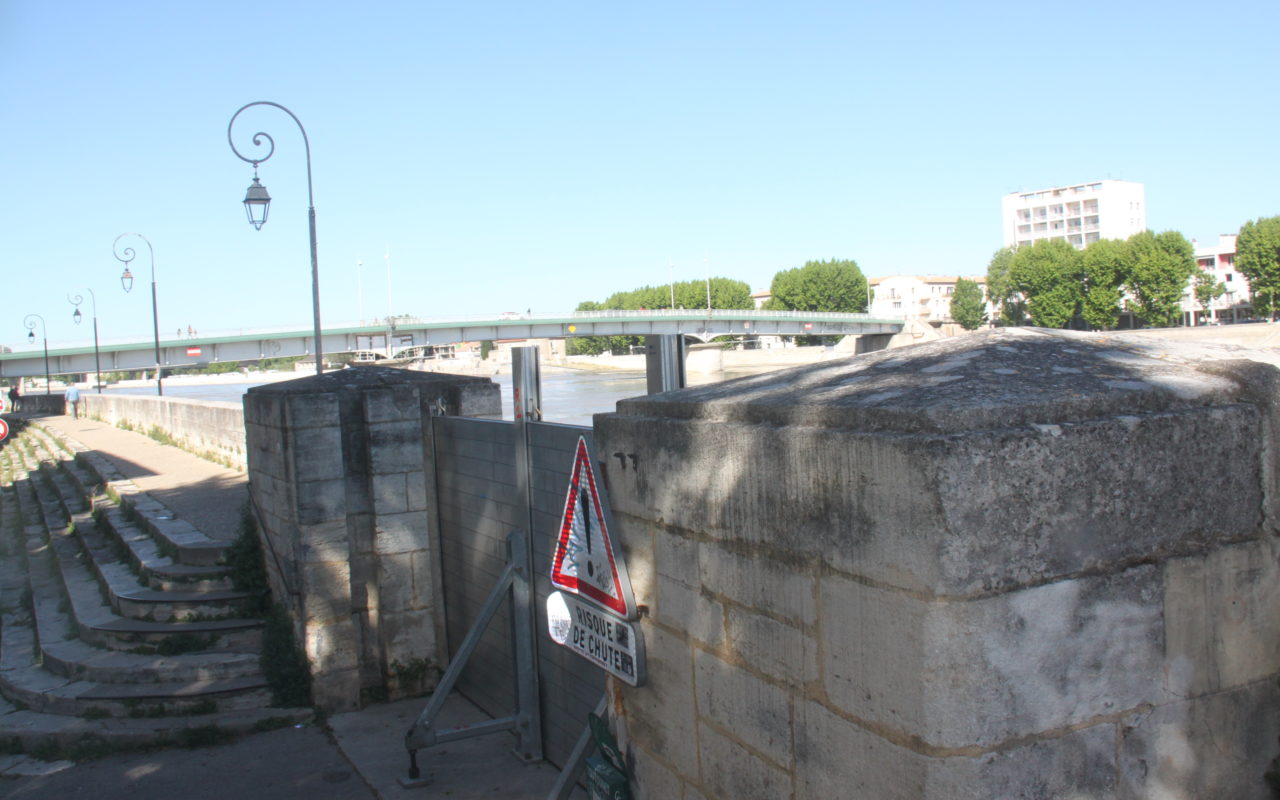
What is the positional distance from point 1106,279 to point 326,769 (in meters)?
101

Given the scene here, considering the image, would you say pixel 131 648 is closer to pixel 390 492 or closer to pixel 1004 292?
pixel 390 492

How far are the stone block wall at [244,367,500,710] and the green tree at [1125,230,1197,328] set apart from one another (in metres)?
97.3

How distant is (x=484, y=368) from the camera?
200 feet

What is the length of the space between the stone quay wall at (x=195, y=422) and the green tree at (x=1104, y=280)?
3495 inches

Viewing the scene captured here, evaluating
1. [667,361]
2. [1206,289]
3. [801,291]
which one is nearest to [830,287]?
[801,291]

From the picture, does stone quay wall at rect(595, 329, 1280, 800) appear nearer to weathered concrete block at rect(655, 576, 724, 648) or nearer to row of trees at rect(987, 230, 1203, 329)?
weathered concrete block at rect(655, 576, 724, 648)

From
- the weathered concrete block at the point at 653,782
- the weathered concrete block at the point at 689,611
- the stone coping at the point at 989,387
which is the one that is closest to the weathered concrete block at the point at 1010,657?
the stone coping at the point at 989,387

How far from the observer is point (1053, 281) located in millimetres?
99188

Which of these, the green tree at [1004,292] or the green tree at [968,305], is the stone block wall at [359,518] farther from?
the green tree at [968,305]

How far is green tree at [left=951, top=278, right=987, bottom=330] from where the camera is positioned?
128 m

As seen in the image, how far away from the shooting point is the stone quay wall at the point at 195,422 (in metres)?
16.5

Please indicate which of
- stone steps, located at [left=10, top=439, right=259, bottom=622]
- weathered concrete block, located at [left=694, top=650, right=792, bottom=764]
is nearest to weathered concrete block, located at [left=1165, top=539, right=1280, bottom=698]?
weathered concrete block, located at [left=694, top=650, right=792, bottom=764]

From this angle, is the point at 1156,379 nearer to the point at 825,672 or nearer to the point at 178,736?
the point at 825,672

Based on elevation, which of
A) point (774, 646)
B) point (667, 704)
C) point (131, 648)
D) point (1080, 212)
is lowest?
→ point (131, 648)
